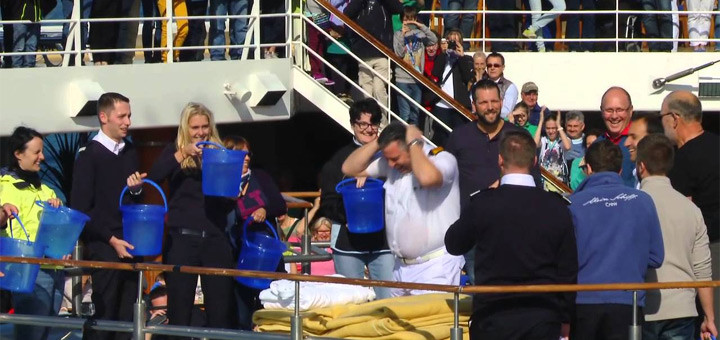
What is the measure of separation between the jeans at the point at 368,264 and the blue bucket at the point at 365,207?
20cm

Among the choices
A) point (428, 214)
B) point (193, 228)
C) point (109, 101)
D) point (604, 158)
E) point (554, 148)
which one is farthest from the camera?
point (554, 148)

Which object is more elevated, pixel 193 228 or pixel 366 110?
pixel 366 110

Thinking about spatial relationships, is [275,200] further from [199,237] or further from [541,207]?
[541,207]

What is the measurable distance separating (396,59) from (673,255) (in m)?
5.53

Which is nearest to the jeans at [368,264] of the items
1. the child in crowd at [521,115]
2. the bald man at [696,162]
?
the bald man at [696,162]

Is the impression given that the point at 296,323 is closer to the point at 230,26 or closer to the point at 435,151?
the point at 435,151

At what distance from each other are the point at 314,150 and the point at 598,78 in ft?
13.1

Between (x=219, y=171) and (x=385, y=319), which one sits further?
(x=219, y=171)

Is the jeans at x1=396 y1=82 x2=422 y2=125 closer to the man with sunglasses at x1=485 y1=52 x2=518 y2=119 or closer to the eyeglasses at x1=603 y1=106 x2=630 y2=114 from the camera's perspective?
the man with sunglasses at x1=485 y1=52 x2=518 y2=119

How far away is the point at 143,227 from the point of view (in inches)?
304

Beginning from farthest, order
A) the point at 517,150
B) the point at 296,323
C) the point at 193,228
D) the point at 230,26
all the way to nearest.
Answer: the point at 230,26, the point at 193,228, the point at 296,323, the point at 517,150

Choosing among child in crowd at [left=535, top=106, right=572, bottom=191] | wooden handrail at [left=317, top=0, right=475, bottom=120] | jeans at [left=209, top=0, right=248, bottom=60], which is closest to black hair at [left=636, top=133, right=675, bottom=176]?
wooden handrail at [left=317, top=0, right=475, bottom=120]

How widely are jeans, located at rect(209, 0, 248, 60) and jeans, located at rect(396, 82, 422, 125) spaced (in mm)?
1571

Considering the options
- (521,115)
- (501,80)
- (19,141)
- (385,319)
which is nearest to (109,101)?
(19,141)
